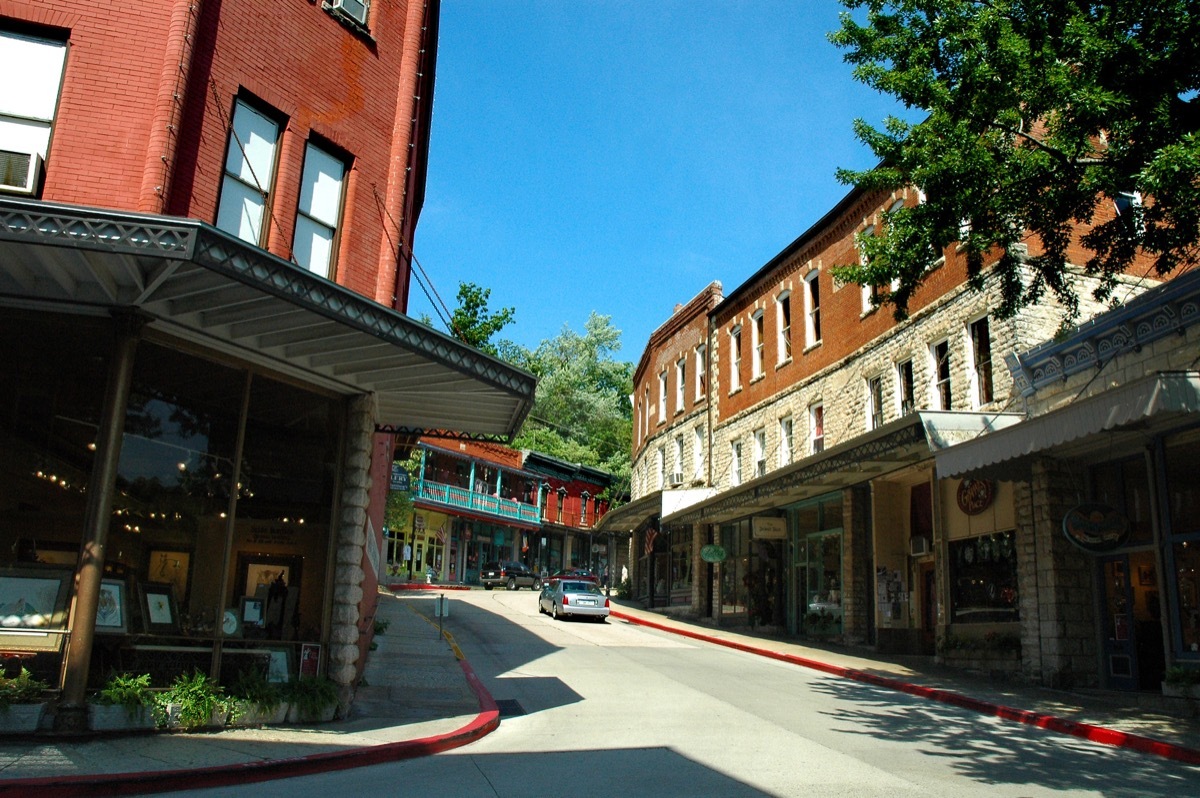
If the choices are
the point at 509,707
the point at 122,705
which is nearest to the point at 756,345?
the point at 509,707

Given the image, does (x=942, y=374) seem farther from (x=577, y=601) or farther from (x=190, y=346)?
(x=190, y=346)

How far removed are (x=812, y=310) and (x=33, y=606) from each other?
2124 cm

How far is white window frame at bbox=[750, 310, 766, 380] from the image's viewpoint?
2917 centimetres

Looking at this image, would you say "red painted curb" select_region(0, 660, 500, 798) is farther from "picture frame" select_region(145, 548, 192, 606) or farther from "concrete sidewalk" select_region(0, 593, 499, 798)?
"picture frame" select_region(145, 548, 192, 606)

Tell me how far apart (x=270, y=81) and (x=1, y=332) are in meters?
4.52

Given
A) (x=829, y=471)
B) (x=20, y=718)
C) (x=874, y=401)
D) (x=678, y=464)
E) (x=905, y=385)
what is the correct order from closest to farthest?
(x=20, y=718)
(x=829, y=471)
(x=905, y=385)
(x=874, y=401)
(x=678, y=464)

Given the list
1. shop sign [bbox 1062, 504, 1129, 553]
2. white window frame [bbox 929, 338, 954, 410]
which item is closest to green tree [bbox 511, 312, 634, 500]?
white window frame [bbox 929, 338, 954, 410]

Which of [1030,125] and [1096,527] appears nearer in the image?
[1030,125]

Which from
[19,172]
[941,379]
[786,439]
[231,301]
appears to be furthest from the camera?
[786,439]

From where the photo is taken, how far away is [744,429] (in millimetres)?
29406

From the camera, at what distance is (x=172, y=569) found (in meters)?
9.73

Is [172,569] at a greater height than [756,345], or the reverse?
[756,345]

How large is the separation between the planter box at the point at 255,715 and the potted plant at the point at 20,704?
1.77 m

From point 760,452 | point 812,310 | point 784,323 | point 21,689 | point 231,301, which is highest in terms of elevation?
point 784,323
